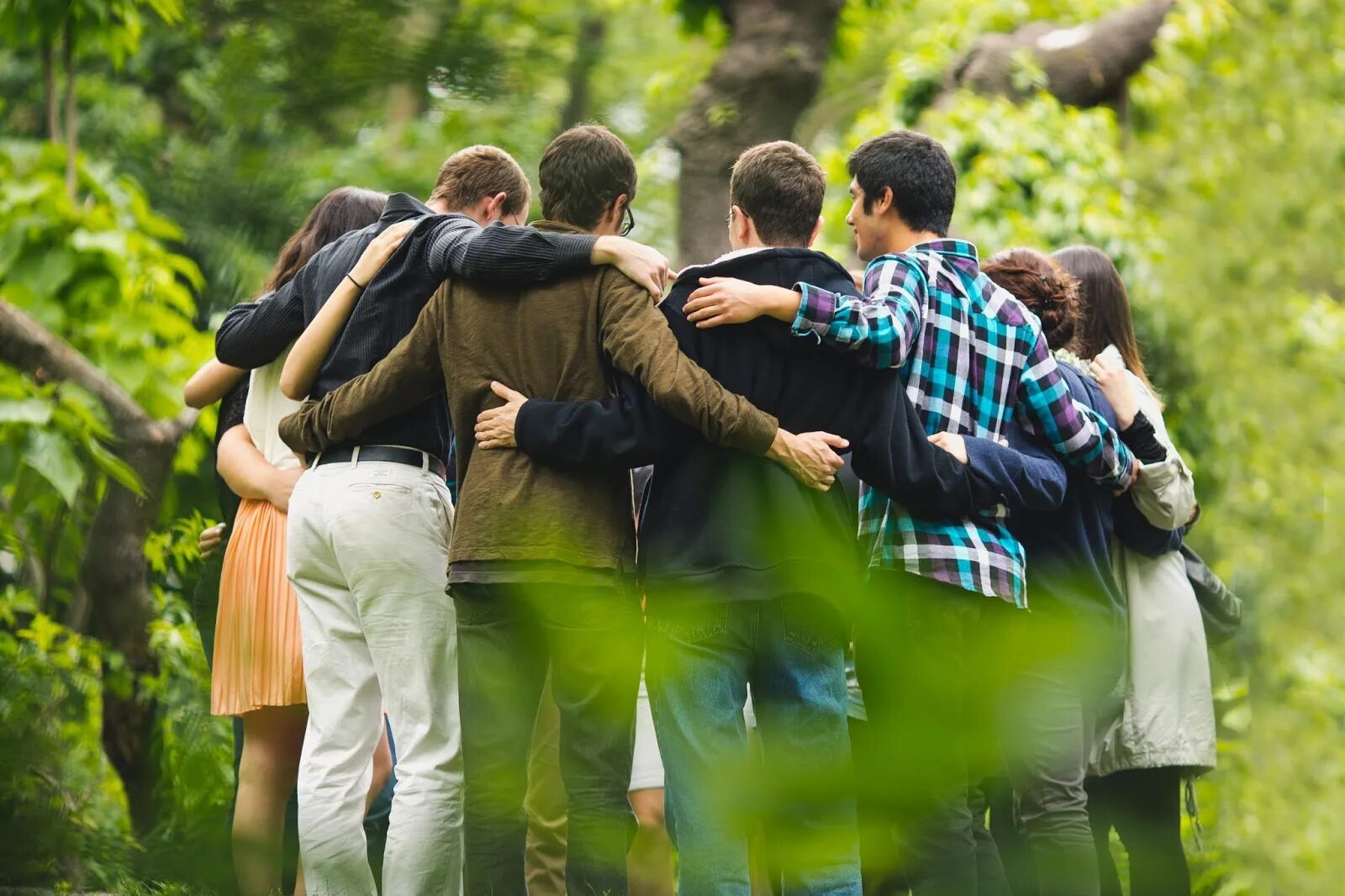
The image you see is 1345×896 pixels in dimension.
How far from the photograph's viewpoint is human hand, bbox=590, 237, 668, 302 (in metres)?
2.74

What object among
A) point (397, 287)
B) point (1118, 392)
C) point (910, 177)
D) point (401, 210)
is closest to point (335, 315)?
point (397, 287)

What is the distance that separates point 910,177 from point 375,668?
160 cm

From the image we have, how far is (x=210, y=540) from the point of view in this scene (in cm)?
388

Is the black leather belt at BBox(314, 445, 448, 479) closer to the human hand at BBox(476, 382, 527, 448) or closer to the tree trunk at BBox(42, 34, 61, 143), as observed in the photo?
the human hand at BBox(476, 382, 527, 448)

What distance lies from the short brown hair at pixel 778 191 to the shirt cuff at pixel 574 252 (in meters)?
0.37

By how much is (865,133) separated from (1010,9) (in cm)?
127

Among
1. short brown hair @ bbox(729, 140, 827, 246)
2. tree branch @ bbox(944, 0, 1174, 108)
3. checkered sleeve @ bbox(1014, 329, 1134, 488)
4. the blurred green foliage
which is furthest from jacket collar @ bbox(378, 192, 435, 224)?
tree branch @ bbox(944, 0, 1174, 108)

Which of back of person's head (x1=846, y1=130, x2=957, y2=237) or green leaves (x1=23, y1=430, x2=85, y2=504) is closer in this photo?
back of person's head (x1=846, y1=130, x2=957, y2=237)

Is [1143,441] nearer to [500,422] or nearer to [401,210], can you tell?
[500,422]

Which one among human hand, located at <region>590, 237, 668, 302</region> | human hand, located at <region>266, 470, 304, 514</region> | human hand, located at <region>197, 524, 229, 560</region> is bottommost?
human hand, located at <region>197, 524, 229, 560</region>

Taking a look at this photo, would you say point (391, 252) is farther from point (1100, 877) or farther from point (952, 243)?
point (1100, 877)

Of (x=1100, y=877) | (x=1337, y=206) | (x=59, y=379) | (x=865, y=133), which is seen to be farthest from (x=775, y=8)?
(x=1337, y=206)

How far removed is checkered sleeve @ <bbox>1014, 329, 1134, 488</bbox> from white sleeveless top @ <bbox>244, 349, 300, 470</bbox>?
1.79m

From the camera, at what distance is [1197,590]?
3.73 meters
